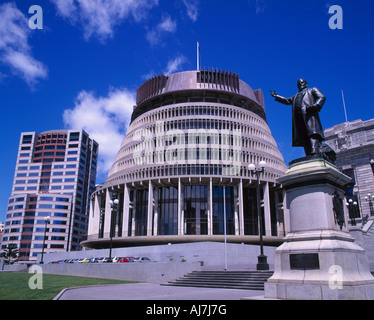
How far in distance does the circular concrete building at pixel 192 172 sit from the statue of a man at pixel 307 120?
39413mm

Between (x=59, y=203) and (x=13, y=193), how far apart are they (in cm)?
2481

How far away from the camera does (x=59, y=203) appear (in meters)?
130

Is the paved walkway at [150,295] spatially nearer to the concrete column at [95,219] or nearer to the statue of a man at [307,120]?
the statue of a man at [307,120]

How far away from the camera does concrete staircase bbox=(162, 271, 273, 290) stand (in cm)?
1965

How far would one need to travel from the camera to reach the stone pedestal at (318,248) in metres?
8.96

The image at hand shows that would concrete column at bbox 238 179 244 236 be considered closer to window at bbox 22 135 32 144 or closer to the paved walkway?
the paved walkway

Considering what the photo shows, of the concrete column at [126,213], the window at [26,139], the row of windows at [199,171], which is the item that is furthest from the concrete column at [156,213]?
the window at [26,139]

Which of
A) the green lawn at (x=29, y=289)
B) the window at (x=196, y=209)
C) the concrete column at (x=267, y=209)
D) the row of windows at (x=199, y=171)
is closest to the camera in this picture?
the green lawn at (x=29, y=289)

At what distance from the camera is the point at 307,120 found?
11.8 meters

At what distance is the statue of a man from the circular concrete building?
3941 centimetres

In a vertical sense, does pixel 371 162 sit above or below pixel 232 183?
above

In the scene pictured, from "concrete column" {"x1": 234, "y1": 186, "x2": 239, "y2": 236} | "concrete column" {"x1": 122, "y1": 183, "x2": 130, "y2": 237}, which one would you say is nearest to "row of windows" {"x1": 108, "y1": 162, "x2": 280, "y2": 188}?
"concrete column" {"x1": 234, "y1": 186, "x2": 239, "y2": 236}

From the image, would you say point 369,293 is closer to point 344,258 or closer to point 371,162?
point 344,258
